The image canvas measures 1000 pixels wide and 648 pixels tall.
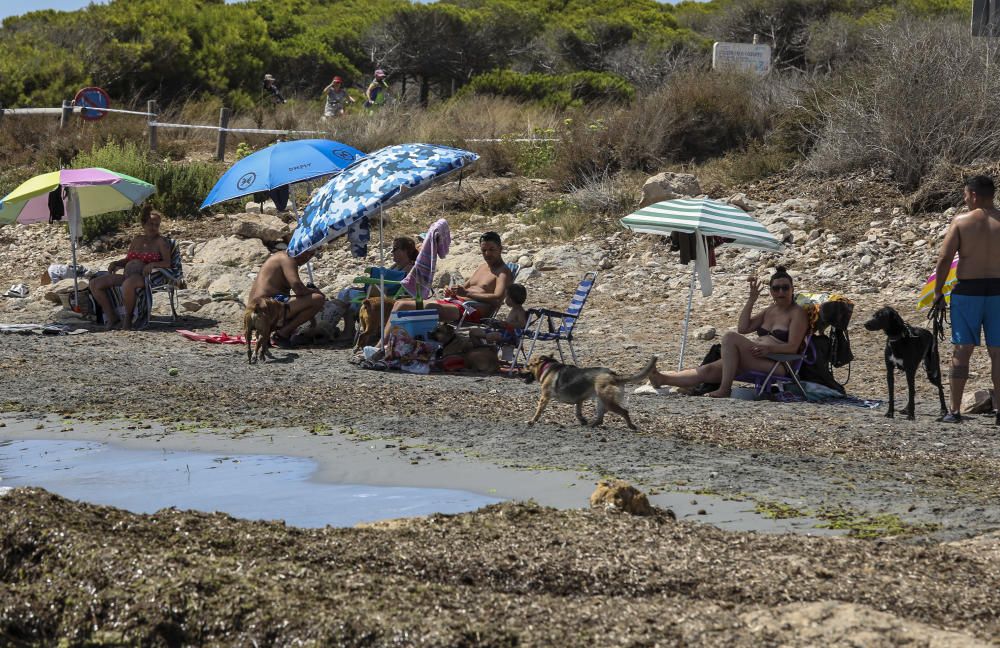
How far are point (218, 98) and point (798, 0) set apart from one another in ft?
53.6

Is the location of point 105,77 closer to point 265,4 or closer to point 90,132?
point 90,132

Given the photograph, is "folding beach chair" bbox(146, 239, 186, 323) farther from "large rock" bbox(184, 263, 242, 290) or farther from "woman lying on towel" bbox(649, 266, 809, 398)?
"woman lying on towel" bbox(649, 266, 809, 398)

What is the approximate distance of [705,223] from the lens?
10.6m

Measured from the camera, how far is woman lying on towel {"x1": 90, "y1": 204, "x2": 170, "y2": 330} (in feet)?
47.1

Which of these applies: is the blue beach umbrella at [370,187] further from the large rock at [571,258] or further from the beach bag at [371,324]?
the large rock at [571,258]

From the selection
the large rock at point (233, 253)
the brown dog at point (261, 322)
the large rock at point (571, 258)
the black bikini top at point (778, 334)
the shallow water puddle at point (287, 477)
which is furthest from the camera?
the large rock at point (233, 253)

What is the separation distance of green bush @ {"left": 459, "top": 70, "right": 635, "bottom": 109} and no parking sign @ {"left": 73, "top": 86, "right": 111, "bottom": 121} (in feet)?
26.9

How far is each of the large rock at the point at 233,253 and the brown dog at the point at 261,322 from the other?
6117 mm

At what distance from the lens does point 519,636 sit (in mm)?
4258

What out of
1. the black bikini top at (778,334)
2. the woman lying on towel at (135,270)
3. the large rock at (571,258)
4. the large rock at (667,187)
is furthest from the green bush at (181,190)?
the black bikini top at (778,334)

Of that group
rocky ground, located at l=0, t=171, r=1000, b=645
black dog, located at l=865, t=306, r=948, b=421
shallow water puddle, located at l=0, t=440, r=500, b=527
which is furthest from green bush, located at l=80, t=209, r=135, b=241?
black dog, located at l=865, t=306, r=948, b=421

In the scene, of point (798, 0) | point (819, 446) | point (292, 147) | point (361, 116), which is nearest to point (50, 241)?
point (361, 116)

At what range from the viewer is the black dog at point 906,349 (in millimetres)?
8992

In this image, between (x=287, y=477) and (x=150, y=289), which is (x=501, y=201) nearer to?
(x=150, y=289)
